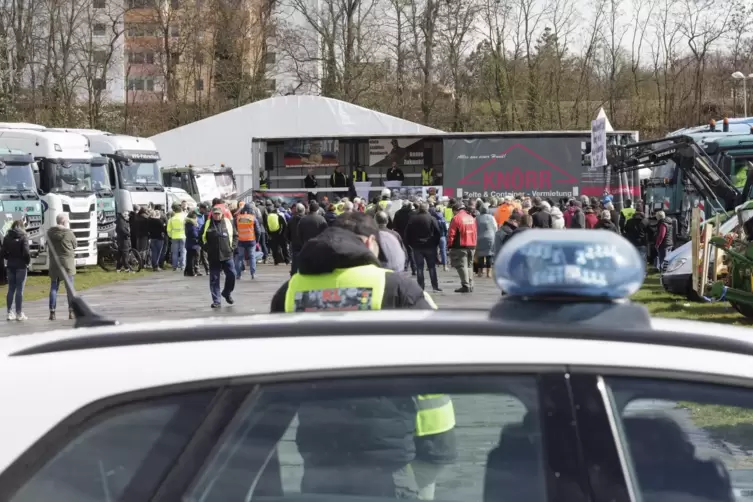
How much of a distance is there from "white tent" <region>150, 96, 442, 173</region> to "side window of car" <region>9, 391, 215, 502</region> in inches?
1493

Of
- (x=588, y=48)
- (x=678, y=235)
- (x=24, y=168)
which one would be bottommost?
(x=678, y=235)

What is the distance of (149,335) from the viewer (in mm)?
2383

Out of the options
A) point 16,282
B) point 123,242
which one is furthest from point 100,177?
point 16,282

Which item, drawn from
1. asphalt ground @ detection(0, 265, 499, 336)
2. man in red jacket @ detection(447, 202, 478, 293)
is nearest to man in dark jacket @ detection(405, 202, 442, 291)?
man in red jacket @ detection(447, 202, 478, 293)

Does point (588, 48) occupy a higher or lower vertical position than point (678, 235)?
higher

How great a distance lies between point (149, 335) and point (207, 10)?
62.2 m

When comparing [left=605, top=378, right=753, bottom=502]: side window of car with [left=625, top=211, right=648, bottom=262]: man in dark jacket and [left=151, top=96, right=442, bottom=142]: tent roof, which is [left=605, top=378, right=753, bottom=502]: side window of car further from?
[left=151, top=96, right=442, bottom=142]: tent roof

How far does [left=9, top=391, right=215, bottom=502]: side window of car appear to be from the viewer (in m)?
2.17

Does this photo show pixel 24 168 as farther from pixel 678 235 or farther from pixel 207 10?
pixel 207 10

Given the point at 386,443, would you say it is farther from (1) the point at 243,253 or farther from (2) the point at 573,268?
(1) the point at 243,253

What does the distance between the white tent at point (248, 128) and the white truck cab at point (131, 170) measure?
6.33 m

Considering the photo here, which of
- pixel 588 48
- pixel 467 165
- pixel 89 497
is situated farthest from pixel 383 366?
pixel 588 48

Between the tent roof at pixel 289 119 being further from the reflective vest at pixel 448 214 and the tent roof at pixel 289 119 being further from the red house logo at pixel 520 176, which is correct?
the reflective vest at pixel 448 214

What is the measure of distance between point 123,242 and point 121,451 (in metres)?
27.8
